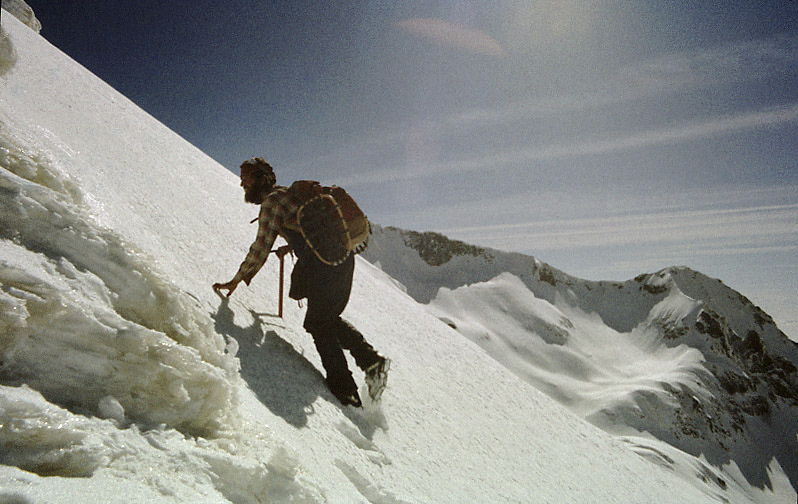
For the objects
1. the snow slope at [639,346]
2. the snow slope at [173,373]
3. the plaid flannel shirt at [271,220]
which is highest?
the snow slope at [639,346]

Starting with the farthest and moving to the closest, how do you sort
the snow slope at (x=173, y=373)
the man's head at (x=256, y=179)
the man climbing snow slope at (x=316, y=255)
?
1. the man's head at (x=256, y=179)
2. the man climbing snow slope at (x=316, y=255)
3. the snow slope at (x=173, y=373)

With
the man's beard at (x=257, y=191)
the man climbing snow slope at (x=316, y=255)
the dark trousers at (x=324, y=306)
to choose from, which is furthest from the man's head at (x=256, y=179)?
the dark trousers at (x=324, y=306)

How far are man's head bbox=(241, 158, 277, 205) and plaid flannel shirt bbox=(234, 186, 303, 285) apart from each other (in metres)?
0.49

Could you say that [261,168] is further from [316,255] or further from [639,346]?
[639,346]

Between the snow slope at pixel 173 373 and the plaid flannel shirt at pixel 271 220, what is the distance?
0.63 m

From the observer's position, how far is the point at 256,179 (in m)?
5.09

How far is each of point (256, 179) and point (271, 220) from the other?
0.77m

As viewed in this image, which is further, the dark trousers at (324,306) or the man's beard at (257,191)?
the man's beard at (257,191)

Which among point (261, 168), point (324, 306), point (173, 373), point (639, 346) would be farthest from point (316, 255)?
point (639, 346)

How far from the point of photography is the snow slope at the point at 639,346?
95.9 metres

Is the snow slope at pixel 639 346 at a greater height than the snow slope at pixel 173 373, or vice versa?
the snow slope at pixel 639 346

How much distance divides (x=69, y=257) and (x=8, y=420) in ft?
3.52

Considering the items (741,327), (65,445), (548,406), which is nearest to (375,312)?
(548,406)

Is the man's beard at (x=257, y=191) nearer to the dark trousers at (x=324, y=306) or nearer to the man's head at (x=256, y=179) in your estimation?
the man's head at (x=256, y=179)
